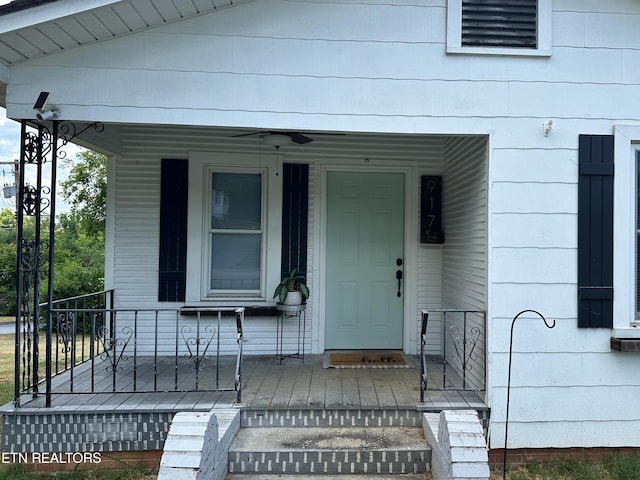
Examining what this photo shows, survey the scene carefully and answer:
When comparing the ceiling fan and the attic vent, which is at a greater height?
the attic vent

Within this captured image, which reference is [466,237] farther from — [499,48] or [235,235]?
[235,235]

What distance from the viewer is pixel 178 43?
10.9 feet

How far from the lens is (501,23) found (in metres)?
3.46

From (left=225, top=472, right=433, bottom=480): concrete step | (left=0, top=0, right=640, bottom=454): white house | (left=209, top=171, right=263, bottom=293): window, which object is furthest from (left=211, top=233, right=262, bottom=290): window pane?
(left=225, top=472, right=433, bottom=480): concrete step

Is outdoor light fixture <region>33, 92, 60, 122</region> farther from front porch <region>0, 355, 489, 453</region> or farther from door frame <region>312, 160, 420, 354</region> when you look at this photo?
door frame <region>312, 160, 420, 354</region>

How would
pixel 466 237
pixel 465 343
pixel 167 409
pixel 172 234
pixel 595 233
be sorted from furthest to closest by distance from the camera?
pixel 172 234, pixel 466 237, pixel 465 343, pixel 595 233, pixel 167 409

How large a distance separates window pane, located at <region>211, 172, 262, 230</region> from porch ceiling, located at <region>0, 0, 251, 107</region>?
1828 millimetres

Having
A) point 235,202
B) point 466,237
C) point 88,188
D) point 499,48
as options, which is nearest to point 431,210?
point 466,237

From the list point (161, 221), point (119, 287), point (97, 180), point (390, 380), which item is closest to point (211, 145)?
point (161, 221)

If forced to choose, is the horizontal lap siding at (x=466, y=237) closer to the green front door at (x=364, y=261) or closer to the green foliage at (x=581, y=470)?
the green front door at (x=364, y=261)

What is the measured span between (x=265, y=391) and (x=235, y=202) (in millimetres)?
2091

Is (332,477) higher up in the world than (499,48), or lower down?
lower down

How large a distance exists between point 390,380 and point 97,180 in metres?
10.6

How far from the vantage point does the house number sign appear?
4.75 meters
